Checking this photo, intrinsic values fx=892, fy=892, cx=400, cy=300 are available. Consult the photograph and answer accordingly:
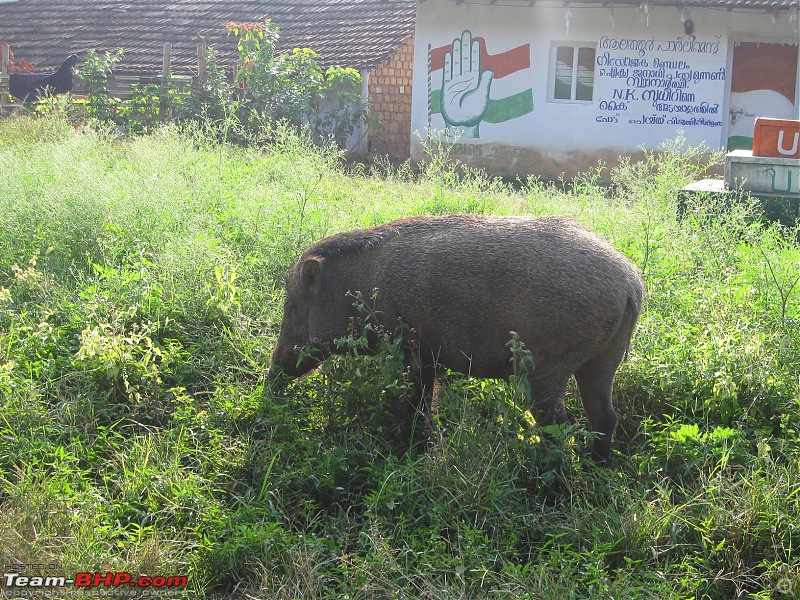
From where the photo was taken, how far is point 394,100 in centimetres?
1834

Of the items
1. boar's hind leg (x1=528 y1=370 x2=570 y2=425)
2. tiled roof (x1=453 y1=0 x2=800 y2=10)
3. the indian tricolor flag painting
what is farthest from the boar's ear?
the indian tricolor flag painting

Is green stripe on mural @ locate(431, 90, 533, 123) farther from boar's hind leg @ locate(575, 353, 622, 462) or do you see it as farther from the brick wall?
boar's hind leg @ locate(575, 353, 622, 462)

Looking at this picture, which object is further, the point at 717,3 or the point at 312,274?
the point at 717,3

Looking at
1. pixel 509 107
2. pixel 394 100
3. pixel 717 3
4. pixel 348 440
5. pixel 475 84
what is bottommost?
pixel 348 440

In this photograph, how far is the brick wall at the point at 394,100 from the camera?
18.0 meters

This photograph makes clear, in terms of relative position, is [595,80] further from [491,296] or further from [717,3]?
[491,296]

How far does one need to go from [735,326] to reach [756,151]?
374 cm

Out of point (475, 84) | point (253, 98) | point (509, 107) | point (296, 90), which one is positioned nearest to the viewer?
point (253, 98)

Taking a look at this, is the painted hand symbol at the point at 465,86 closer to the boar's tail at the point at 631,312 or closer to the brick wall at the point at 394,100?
the brick wall at the point at 394,100

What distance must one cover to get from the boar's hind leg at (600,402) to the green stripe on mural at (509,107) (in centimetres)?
1203

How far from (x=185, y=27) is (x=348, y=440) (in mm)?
18992

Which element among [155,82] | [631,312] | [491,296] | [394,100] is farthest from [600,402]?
[155,82]

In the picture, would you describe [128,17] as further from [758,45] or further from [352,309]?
[352,309]

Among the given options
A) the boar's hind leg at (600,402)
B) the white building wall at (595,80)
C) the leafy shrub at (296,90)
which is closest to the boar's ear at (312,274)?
the boar's hind leg at (600,402)
